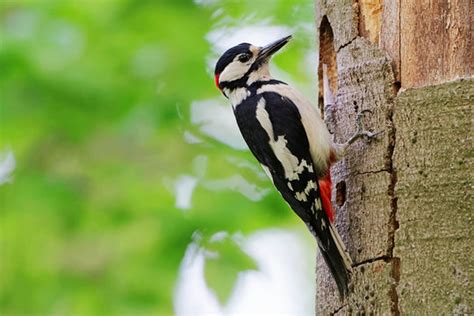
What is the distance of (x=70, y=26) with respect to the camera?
5.04 metres

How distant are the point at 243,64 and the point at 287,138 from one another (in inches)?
23.4

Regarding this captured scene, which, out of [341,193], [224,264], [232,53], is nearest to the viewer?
[341,193]

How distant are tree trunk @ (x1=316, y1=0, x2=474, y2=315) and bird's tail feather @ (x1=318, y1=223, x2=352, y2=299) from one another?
0.03 metres

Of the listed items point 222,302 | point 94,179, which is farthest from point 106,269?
point 222,302

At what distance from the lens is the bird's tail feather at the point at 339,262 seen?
123 inches

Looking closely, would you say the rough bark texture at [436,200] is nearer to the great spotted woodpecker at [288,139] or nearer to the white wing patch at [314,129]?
the great spotted woodpecker at [288,139]

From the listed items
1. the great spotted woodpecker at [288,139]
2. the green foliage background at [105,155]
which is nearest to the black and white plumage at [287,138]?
the great spotted woodpecker at [288,139]

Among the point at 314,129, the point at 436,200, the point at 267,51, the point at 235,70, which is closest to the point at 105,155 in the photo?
the point at 235,70

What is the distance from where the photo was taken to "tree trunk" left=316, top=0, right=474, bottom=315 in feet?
9.36

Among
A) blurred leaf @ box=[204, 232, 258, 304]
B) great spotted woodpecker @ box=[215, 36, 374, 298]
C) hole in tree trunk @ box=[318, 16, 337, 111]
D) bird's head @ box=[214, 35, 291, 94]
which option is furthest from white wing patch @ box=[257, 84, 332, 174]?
blurred leaf @ box=[204, 232, 258, 304]

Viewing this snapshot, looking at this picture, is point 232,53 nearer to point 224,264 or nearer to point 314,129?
point 314,129

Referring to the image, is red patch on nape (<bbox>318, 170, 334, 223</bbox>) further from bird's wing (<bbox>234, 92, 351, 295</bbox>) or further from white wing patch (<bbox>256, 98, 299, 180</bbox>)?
white wing patch (<bbox>256, 98, 299, 180</bbox>)

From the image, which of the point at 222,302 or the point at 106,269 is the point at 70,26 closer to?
the point at 106,269

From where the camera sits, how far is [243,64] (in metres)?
4.20
